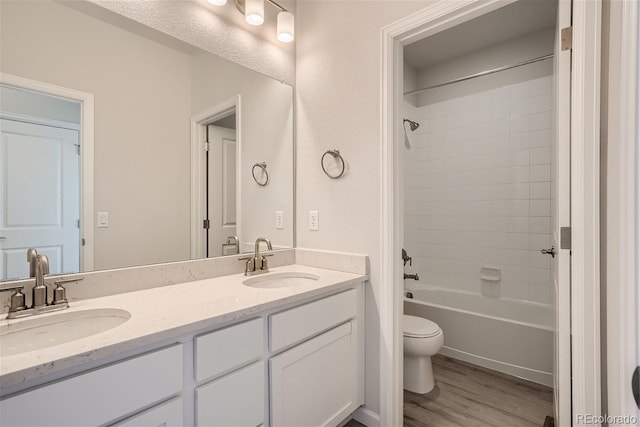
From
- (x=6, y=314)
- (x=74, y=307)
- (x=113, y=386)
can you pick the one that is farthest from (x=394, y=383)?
(x=6, y=314)

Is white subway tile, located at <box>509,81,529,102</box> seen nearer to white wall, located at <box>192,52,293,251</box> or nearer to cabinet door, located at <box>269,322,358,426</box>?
white wall, located at <box>192,52,293,251</box>

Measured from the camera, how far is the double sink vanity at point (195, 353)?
772mm

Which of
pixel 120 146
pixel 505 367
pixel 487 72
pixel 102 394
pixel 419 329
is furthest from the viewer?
pixel 487 72

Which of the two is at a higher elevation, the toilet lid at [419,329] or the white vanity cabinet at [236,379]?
the white vanity cabinet at [236,379]

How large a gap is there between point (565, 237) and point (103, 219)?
1868 millimetres

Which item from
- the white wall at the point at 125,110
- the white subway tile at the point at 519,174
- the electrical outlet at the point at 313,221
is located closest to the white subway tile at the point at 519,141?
the white subway tile at the point at 519,174

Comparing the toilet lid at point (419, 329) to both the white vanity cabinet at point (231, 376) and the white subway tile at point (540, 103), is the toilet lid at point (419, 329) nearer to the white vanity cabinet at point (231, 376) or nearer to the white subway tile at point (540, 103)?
the white vanity cabinet at point (231, 376)

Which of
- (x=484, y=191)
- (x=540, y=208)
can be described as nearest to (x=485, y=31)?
(x=484, y=191)

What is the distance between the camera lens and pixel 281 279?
5.97ft

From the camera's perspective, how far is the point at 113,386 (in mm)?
833

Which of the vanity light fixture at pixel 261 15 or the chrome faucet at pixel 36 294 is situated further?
the vanity light fixture at pixel 261 15

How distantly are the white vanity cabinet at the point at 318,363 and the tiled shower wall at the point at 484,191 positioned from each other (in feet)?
5.81

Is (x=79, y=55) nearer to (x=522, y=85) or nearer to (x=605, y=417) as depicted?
(x=605, y=417)

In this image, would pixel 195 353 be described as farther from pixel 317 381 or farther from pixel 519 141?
pixel 519 141
